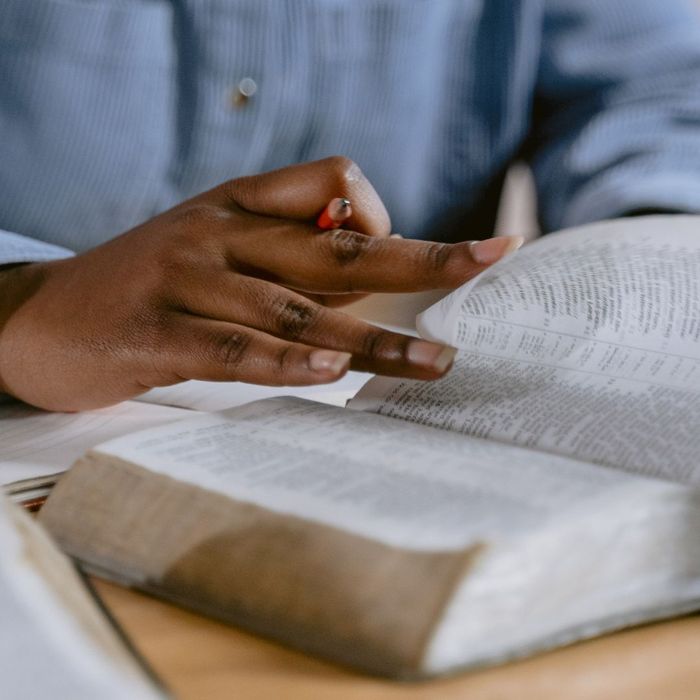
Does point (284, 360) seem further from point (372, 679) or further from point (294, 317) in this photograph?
point (372, 679)

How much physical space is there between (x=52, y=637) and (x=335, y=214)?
0.28 m

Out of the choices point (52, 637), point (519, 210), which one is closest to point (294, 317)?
point (52, 637)

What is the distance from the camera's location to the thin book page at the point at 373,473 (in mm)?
241

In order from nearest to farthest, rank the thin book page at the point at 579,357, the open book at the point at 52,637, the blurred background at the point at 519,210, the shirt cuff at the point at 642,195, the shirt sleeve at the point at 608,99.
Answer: the open book at the point at 52,637
the thin book page at the point at 579,357
the shirt cuff at the point at 642,195
the shirt sleeve at the point at 608,99
the blurred background at the point at 519,210

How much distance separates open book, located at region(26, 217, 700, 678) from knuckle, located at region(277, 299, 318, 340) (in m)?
0.04

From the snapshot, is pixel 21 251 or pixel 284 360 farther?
pixel 21 251

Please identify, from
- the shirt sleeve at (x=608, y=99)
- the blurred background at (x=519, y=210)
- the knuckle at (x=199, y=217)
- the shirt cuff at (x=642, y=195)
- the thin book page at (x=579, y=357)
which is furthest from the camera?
the blurred background at (x=519, y=210)

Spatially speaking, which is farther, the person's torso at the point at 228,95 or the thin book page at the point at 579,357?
the person's torso at the point at 228,95

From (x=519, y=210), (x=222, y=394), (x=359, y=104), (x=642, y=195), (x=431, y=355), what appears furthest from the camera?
(x=519, y=210)

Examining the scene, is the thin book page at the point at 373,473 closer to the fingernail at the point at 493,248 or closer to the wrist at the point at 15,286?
the fingernail at the point at 493,248

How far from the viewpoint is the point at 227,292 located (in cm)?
43

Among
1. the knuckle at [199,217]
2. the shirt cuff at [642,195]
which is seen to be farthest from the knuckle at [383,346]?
the shirt cuff at [642,195]

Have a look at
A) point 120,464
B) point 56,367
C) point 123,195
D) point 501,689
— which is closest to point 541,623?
point 501,689

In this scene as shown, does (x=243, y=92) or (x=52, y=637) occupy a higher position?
(x=243, y=92)
